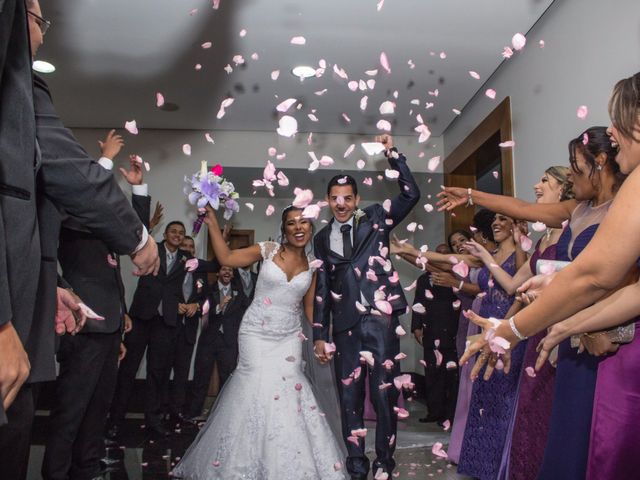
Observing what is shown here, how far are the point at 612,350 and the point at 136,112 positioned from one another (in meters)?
5.85

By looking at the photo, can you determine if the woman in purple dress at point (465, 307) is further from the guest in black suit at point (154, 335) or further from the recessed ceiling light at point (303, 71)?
the guest in black suit at point (154, 335)

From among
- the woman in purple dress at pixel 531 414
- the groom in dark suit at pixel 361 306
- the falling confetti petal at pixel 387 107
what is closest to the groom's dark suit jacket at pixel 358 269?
the groom in dark suit at pixel 361 306

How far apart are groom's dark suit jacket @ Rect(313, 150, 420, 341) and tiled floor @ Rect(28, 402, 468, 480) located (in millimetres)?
1049

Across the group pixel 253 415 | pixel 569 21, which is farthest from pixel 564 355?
pixel 569 21

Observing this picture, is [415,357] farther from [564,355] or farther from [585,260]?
[585,260]

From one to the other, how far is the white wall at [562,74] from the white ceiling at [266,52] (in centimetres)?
19

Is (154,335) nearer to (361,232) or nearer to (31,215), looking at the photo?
(361,232)

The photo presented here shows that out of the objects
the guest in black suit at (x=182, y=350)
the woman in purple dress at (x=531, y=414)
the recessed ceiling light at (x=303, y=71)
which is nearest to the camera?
the woman in purple dress at (x=531, y=414)

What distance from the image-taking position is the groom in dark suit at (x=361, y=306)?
3.31 meters

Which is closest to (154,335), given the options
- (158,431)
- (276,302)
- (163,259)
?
(163,259)

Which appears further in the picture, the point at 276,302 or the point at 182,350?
the point at 182,350

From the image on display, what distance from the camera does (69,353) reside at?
287 cm

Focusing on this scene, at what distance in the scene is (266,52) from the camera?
4816mm

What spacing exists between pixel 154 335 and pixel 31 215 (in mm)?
4207
